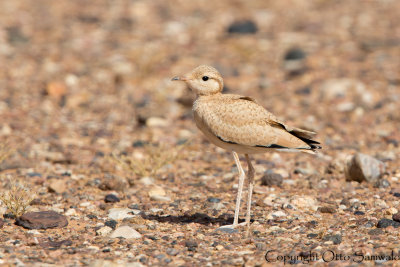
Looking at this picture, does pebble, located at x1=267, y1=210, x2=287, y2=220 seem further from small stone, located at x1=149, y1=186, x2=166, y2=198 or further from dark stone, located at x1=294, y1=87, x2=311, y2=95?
dark stone, located at x1=294, y1=87, x2=311, y2=95

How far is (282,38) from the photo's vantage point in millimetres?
13156

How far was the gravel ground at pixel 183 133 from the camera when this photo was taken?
500cm

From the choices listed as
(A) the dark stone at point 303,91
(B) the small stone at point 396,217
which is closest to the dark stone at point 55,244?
(B) the small stone at point 396,217

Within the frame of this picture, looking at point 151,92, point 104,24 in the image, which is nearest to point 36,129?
point 151,92

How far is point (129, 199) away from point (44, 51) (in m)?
6.95

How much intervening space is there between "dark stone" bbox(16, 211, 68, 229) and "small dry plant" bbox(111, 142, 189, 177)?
1.68 metres

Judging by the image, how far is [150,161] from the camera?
749 centimetres

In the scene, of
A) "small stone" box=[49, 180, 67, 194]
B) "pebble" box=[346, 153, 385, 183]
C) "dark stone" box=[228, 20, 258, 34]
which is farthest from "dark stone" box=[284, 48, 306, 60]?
"small stone" box=[49, 180, 67, 194]

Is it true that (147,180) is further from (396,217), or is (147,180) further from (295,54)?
(295,54)

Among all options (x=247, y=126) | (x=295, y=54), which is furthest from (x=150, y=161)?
(x=295, y=54)

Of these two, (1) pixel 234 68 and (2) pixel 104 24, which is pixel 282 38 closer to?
(1) pixel 234 68

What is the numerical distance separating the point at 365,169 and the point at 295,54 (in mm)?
5642

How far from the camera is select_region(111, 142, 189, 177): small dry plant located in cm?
704

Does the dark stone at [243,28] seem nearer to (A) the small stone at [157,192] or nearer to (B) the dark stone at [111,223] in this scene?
(A) the small stone at [157,192]
